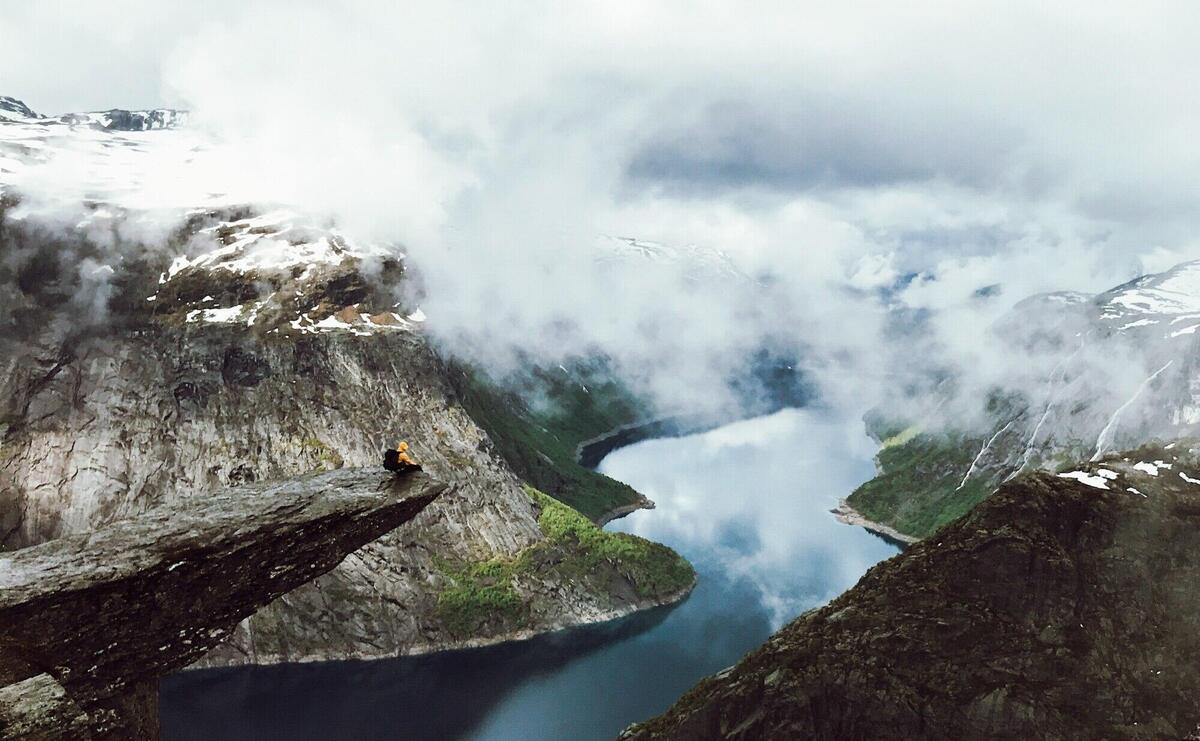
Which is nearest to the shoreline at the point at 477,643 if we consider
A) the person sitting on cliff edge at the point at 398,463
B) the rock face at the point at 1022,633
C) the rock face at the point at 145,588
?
the rock face at the point at 1022,633

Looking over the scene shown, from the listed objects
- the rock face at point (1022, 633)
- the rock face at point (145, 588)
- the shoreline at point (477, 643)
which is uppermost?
the rock face at point (145, 588)

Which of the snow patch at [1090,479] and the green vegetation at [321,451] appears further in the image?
the green vegetation at [321,451]

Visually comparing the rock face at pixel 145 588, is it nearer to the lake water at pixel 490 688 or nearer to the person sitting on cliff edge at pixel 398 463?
the person sitting on cliff edge at pixel 398 463

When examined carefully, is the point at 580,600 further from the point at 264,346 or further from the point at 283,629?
the point at 264,346

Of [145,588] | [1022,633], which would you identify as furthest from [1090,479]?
[145,588]

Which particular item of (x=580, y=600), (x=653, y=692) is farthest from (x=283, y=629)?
(x=653, y=692)

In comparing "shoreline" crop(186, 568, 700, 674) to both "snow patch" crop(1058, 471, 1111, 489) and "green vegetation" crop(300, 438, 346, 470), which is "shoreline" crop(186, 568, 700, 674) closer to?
"green vegetation" crop(300, 438, 346, 470)

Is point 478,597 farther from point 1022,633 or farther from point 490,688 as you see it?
point 1022,633

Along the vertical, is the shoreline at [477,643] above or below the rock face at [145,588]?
below
